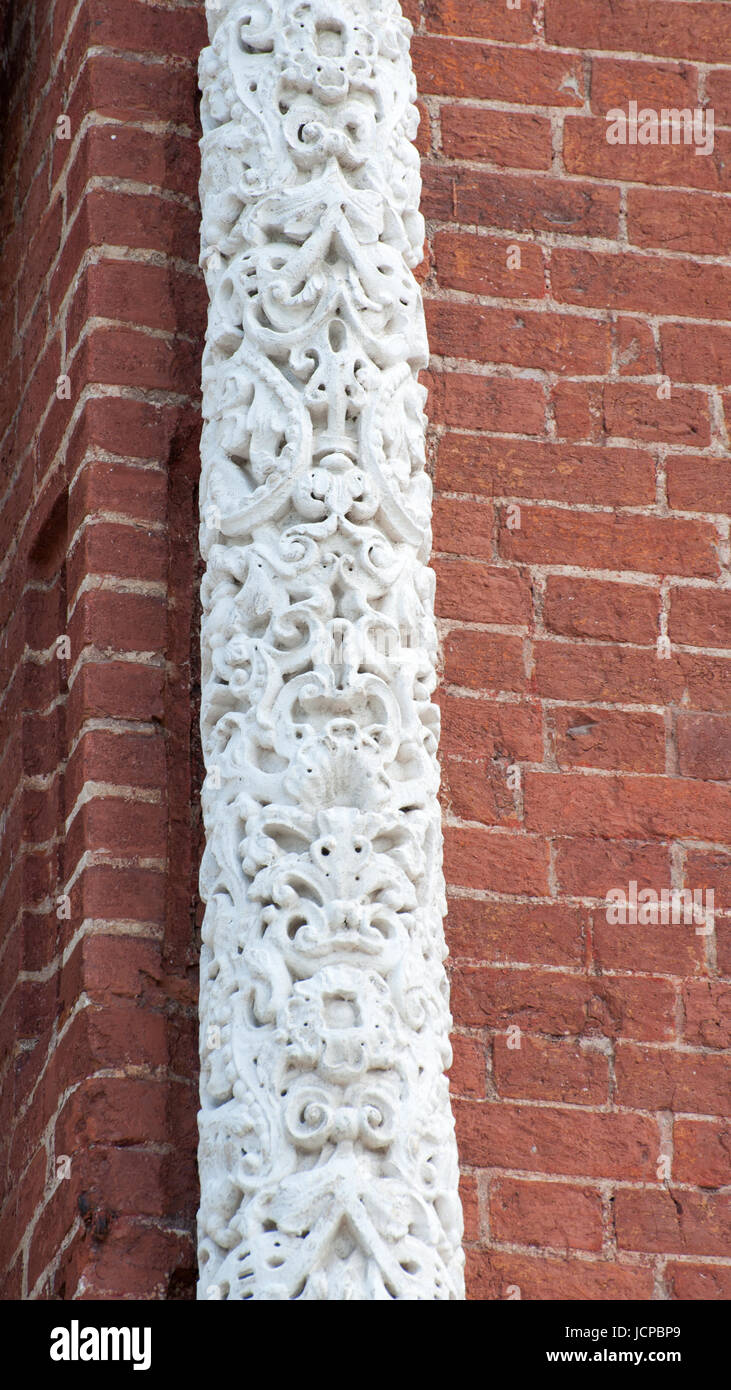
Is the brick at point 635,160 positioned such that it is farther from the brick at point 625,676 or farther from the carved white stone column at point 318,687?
the brick at point 625,676

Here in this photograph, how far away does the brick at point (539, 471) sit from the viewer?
3232 millimetres

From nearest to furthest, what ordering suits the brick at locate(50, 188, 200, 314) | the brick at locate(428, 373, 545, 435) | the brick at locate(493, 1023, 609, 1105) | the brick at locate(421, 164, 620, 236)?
1. the brick at locate(493, 1023, 609, 1105)
2. the brick at locate(50, 188, 200, 314)
3. the brick at locate(428, 373, 545, 435)
4. the brick at locate(421, 164, 620, 236)

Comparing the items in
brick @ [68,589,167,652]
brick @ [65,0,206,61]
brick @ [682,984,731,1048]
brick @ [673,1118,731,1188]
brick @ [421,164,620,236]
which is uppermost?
brick @ [65,0,206,61]

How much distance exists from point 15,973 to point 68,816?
11.3 inches

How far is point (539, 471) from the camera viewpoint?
3254mm

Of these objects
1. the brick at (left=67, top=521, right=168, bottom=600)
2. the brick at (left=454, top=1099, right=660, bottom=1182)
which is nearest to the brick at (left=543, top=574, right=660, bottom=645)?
the brick at (left=67, top=521, right=168, bottom=600)

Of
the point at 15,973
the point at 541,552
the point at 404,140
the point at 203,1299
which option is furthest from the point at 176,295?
the point at 203,1299

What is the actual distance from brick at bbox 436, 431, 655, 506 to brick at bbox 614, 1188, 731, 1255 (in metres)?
1.02

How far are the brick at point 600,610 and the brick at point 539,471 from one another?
0.14 metres

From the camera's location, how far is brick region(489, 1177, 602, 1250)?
9.34ft

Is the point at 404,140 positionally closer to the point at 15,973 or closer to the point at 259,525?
the point at 259,525

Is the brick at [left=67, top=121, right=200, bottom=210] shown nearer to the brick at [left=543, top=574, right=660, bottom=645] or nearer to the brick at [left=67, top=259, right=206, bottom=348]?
the brick at [left=67, top=259, right=206, bottom=348]

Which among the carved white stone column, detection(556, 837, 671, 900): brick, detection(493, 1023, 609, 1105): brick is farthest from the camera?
detection(556, 837, 671, 900): brick

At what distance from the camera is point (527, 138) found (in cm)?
344
